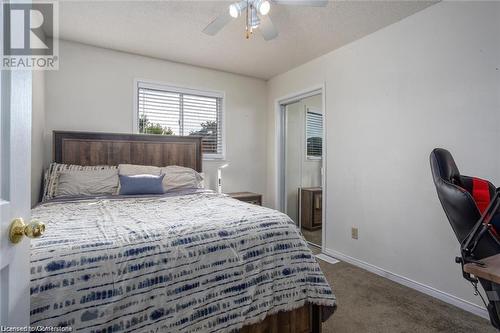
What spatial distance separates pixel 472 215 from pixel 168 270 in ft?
4.82

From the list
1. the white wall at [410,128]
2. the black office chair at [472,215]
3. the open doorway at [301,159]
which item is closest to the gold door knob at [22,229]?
the black office chair at [472,215]

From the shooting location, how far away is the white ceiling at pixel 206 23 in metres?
2.23

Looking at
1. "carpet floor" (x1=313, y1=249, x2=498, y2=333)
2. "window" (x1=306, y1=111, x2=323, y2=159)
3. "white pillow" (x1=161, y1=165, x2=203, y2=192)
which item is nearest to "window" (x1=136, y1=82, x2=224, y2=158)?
"white pillow" (x1=161, y1=165, x2=203, y2=192)

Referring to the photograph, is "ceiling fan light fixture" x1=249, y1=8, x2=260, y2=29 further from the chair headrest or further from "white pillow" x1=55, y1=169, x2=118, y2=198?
"white pillow" x1=55, y1=169, x2=118, y2=198

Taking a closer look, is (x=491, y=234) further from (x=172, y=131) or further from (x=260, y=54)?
(x=172, y=131)

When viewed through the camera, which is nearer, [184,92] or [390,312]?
[390,312]

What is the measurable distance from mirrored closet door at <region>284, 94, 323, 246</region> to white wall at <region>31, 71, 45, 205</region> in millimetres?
3116

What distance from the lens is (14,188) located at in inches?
26.4

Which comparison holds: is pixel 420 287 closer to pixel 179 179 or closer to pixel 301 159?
pixel 301 159

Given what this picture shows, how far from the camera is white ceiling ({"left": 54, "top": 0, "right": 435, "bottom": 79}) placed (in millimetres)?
2232

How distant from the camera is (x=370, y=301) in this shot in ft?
6.82

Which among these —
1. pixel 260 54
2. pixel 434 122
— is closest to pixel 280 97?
pixel 260 54

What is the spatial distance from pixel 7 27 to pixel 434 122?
270 cm

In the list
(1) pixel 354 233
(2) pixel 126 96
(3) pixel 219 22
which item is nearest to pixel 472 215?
(1) pixel 354 233
